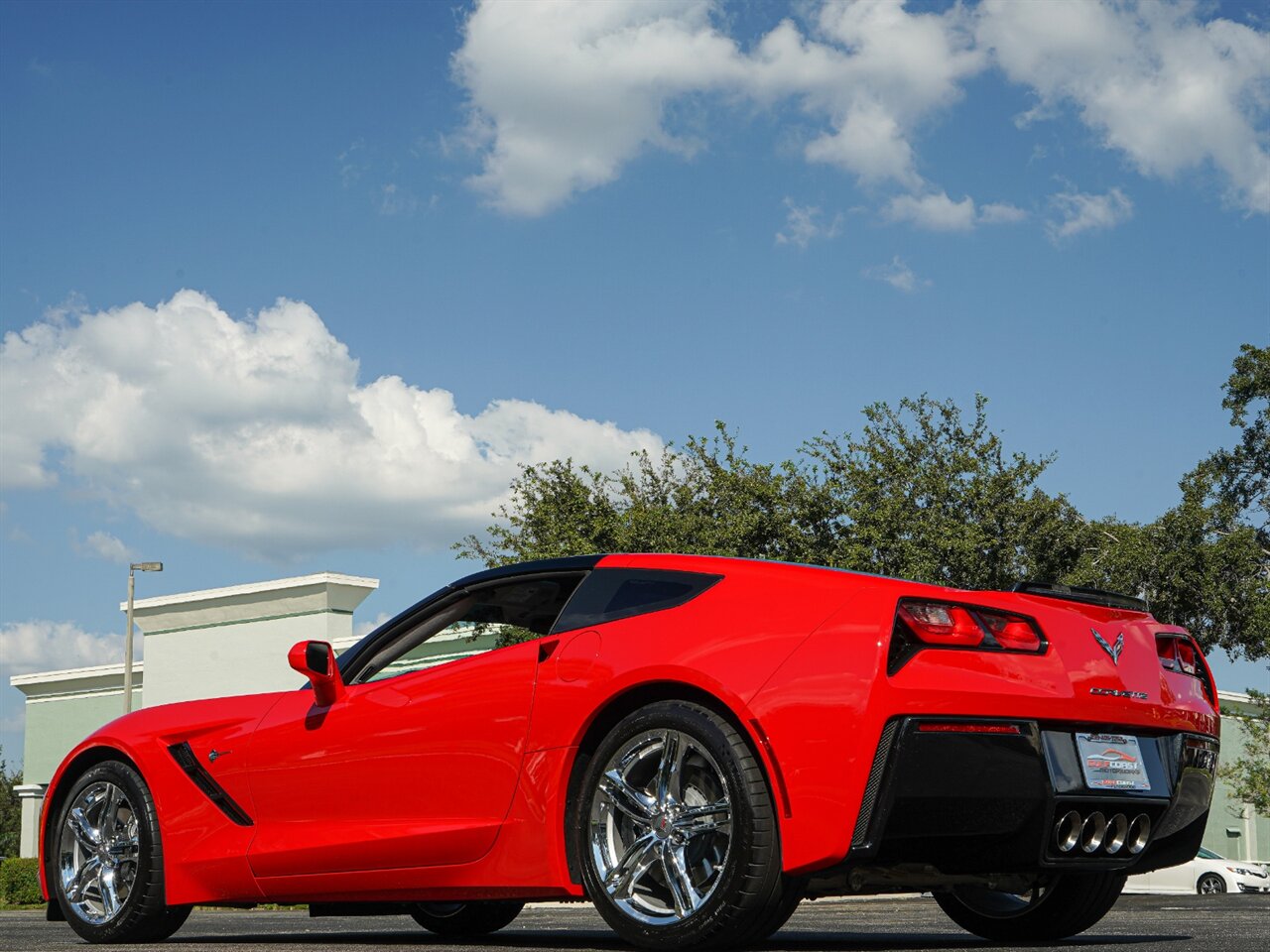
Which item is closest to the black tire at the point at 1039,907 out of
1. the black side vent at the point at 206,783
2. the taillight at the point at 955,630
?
the taillight at the point at 955,630

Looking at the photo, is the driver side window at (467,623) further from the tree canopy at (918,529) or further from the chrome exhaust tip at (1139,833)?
the tree canopy at (918,529)

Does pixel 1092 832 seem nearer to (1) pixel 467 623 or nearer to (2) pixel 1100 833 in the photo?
(2) pixel 1100 833

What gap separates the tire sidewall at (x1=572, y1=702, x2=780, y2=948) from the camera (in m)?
4.70

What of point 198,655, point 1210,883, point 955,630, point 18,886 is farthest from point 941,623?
point 198,655

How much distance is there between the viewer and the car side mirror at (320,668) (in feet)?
19.7

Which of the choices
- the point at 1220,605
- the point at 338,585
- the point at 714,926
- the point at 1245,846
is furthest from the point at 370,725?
the point at 1245,846

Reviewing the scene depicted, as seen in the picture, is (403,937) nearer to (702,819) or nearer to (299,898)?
(299,898)

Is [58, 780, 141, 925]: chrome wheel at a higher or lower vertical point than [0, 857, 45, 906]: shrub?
higher

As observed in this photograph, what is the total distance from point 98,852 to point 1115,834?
4264mm

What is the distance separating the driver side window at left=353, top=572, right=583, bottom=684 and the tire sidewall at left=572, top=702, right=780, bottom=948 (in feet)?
2.94

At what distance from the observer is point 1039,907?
612 centimetres

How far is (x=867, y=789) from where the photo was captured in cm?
459


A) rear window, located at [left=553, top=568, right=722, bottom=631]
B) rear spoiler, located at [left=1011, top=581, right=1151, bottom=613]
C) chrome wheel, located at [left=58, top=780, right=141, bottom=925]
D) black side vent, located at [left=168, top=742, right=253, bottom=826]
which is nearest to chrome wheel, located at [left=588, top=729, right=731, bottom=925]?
rear window, located at [left=553, top=568, right=722, bottom=631]

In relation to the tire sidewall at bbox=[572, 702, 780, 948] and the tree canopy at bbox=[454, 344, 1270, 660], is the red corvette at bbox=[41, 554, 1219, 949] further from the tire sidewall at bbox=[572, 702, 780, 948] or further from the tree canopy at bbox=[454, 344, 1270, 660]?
the tree canopy at bbox=[454, 344, 1270, 660]
